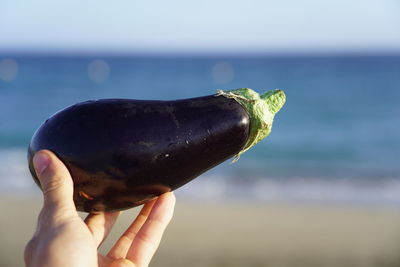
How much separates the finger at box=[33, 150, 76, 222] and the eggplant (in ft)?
0.20

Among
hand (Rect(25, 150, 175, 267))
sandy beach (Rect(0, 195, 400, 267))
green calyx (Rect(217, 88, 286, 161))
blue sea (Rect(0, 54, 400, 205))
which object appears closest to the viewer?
hand (Rect(25, 150, 175, 267))

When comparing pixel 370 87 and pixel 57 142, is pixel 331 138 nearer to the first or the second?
pixel 57 142

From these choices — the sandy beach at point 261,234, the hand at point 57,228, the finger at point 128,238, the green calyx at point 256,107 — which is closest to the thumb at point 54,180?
the hand at point 57,228

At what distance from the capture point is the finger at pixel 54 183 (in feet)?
6.97

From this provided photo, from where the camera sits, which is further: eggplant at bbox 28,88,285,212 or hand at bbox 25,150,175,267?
eggplant at bbox 28,88,285,212

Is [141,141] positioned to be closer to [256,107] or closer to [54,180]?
[54,180]

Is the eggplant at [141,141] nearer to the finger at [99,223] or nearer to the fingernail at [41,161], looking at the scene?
the fingernail at [41,161]

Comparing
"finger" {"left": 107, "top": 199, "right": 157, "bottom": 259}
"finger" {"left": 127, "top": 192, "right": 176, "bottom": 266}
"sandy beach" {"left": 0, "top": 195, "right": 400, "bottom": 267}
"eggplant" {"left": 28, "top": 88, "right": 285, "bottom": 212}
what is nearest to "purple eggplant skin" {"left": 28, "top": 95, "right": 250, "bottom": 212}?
"eggplant" {"left": 28, "top": 88, "right": 285, "bottom": 212}

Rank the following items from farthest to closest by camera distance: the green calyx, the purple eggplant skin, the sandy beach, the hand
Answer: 1. the sandy beach
2. the green calyx
3. the purple eggplant skin
4. the hand

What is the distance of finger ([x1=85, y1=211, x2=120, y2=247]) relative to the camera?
265 centimetres

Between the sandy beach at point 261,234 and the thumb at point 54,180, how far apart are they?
422cm

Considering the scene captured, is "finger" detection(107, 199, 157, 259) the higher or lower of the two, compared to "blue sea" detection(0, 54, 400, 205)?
lower

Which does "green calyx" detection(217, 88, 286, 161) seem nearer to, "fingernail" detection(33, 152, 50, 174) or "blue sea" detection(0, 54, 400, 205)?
"fingernail" detection(33, 152, 50, 174)

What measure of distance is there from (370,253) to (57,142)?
17.0 ft
